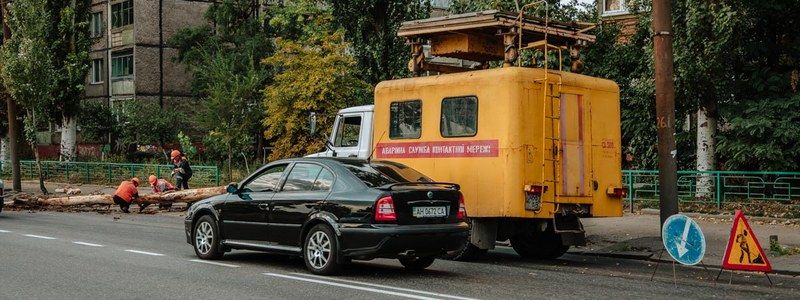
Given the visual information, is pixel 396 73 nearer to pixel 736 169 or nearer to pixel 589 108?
pixel 736 169

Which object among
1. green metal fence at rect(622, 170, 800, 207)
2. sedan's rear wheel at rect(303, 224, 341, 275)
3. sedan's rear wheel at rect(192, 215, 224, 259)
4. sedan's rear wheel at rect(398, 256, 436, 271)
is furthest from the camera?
green metal fence at rect(622, 170, 800, 207)

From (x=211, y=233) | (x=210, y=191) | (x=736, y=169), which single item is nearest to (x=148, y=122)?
(x=210, y=191)

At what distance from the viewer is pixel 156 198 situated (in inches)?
976

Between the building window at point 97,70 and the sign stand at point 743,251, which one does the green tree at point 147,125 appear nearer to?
the building window at point 97,70

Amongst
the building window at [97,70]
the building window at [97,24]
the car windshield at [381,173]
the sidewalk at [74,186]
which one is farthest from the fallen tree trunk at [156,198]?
the building window at [97,24]

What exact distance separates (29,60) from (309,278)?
25.1m

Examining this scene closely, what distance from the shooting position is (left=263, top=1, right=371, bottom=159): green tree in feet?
105

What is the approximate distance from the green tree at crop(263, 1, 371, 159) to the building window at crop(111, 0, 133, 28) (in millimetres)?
19514

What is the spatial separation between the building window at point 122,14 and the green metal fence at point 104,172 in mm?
9899

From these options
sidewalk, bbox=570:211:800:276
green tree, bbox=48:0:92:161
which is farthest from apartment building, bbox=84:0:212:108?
sidewalk, bbox=570:211:800:276

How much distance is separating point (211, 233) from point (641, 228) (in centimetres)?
817

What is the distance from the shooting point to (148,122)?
1740 inches

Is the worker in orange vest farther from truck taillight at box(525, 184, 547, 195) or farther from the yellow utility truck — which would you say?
truck taillight at box(525, 184, 547, 195)

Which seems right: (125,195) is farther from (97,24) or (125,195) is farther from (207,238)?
(97,24)
